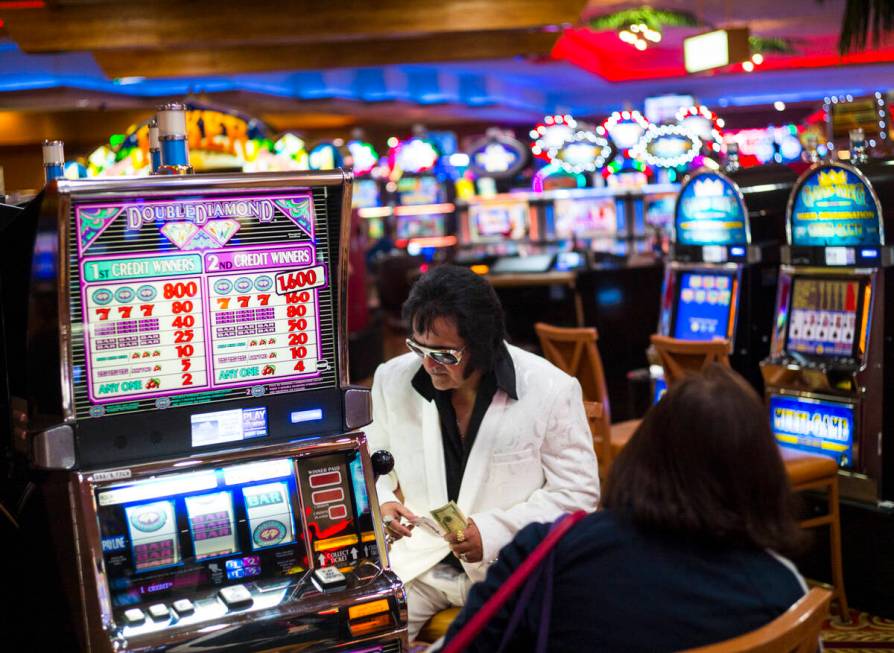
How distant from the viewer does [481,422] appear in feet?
8.64

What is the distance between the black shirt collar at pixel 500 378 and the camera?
2.61m

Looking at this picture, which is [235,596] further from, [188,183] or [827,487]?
[827,487]

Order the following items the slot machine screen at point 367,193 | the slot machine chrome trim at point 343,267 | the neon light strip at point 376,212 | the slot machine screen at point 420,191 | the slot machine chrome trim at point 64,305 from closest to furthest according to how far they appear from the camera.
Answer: the slot machine chrome trim at point 64,305, the slot machine chrome trim at point 343,267, the slot machine screen at point 420,191, the slot machine screen at point 367,193, the neon light strip at point 376,212

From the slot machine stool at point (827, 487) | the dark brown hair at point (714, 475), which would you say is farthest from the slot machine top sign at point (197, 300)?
the slot machine stool at point (827, 487)

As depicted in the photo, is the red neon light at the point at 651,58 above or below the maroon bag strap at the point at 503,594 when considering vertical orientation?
above

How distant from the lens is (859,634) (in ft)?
12.9

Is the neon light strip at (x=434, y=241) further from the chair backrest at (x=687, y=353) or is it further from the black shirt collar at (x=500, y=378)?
the black shirt collar at (x=500, y=378)

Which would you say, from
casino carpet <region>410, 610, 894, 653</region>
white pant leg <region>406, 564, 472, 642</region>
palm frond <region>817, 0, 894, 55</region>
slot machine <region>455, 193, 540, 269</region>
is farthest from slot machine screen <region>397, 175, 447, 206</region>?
white pant leg <region>406, 564, 472, 642</region>

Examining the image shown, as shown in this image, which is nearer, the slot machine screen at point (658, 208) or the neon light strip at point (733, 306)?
the neon light strip at point (733, 306)

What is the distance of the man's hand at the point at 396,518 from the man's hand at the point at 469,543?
0.32 feet

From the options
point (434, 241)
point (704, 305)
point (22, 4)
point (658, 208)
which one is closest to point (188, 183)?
point (704, 305)

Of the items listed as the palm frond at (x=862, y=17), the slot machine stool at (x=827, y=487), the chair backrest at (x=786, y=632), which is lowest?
the slot machine stool at (x=827, y=487)

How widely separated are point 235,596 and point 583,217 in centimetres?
1057

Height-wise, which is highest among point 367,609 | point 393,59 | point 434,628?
point 393,59
